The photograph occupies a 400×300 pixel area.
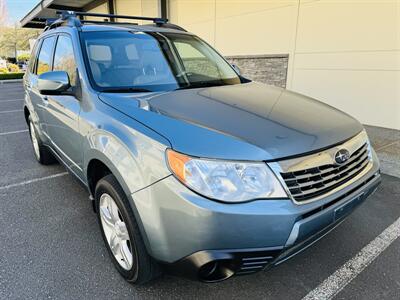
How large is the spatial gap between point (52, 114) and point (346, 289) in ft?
10.0

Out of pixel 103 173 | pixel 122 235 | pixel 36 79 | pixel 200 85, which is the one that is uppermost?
pixel 200 85

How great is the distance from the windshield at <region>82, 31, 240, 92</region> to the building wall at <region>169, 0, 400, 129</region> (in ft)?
13.3

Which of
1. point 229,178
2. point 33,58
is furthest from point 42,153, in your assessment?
point 229,178

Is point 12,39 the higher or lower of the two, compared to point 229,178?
lower

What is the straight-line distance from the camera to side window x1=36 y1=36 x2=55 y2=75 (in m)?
3.61

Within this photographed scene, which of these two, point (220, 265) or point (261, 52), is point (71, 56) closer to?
point (220, 265)

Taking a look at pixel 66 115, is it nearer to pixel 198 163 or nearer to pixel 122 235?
pixel 122 235

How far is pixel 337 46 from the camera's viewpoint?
21.8ft

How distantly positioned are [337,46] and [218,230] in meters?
6.29

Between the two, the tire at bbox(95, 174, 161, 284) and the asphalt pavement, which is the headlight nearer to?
the tire at bbox(95, 174, 161, 284)

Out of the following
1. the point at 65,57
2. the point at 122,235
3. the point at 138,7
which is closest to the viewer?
the point at 122,235

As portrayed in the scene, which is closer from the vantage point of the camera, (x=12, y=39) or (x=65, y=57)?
(x=65, y=57)

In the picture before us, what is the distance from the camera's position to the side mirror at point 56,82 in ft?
8.48

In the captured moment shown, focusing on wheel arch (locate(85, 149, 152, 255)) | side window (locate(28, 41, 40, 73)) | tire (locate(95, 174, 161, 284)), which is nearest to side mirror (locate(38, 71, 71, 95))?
wheel arch (locate(85, 149, 152, 255))
